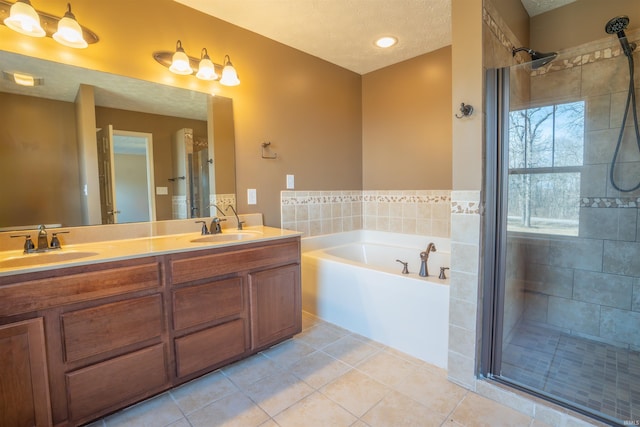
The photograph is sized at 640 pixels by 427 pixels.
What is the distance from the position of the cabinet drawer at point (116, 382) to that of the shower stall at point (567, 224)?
178 cm

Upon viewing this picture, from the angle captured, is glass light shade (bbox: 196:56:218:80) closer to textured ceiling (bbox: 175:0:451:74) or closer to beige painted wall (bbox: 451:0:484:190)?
textured ceiling (bbox: 175:0:451:74)

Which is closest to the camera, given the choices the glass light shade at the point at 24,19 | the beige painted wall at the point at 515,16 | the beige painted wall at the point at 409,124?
the glass light shade at the point at 24,19

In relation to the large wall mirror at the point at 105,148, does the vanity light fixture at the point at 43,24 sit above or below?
above

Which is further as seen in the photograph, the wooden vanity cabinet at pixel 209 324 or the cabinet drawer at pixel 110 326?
the wooden vanity cabinet at pixel 209 324

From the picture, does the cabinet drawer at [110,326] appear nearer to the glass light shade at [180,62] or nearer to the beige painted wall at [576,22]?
the glass light shade at [180,62]

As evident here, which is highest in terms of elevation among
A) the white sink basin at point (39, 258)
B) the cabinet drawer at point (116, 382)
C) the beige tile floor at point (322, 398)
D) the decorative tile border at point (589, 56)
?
the decorative tile border at point (589, 56)

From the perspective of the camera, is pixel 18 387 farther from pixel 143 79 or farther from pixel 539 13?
pixel 539 13

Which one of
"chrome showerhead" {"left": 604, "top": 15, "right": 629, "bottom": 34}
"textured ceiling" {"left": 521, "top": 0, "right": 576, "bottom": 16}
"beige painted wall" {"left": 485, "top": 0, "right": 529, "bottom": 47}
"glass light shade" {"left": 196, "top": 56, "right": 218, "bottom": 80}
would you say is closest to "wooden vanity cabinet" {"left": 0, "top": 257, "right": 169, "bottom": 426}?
"glass light shade" {"left": 196, "top": 56, "right": 218, "bottom": 80}

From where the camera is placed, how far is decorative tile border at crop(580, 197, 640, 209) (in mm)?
1979

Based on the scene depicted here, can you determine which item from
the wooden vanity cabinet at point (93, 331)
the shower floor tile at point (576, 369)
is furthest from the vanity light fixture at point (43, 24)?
the shower floor tile at point (576, 369)

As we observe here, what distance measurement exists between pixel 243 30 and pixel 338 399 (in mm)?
2702

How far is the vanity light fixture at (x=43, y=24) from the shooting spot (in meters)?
1.46

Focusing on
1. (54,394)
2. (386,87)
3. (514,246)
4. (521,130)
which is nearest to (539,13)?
(521,130)

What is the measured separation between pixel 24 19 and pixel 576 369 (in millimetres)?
3537
